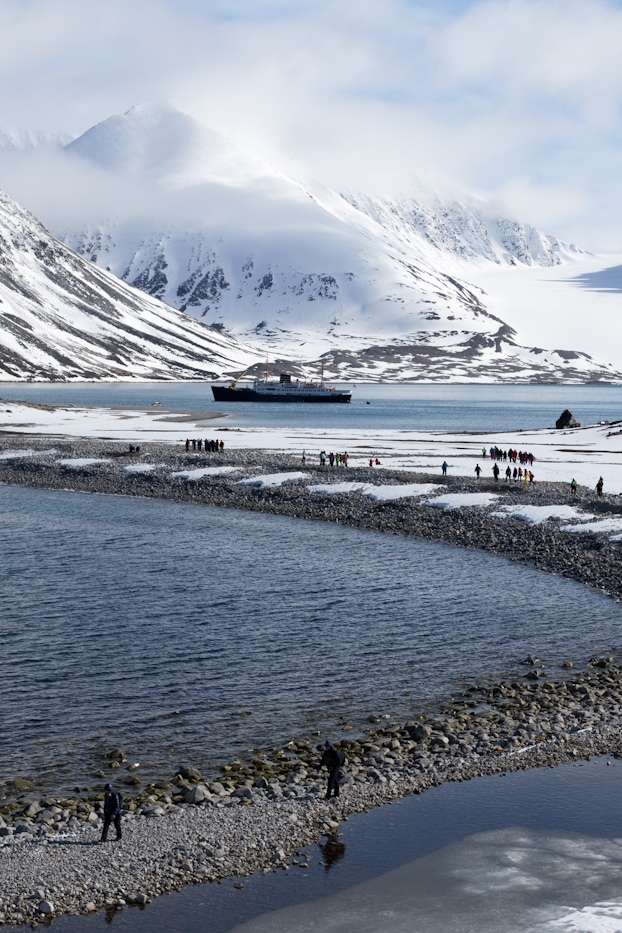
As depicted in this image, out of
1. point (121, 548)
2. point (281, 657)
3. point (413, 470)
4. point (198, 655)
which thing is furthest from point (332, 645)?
point (413, 470)

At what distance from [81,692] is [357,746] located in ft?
30.4

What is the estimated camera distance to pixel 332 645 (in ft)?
113

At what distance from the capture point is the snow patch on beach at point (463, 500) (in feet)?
207

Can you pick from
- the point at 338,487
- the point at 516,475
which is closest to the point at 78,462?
the point at 338,487

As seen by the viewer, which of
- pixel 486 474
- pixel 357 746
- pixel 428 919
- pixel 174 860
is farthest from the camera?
pixel 486 474

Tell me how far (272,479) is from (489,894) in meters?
56.8

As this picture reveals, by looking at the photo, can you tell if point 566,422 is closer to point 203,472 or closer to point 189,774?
point 203,472

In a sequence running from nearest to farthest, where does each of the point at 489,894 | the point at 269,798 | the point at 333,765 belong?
the point at 489,894 < the point at 269,798 < the point at 333,765

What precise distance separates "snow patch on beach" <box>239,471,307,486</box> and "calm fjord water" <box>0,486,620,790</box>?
16309mm

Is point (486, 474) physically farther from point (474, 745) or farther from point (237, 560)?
point (474, 745)

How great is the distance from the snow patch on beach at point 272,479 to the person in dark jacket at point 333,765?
50383 millimetres

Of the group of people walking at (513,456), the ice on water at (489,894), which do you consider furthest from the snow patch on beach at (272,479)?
the ice on water at (489,894)

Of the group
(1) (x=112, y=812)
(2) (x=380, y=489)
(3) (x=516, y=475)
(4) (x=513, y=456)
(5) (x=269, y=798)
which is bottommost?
(5) (x=269, y=798)

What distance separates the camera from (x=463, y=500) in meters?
64.6
